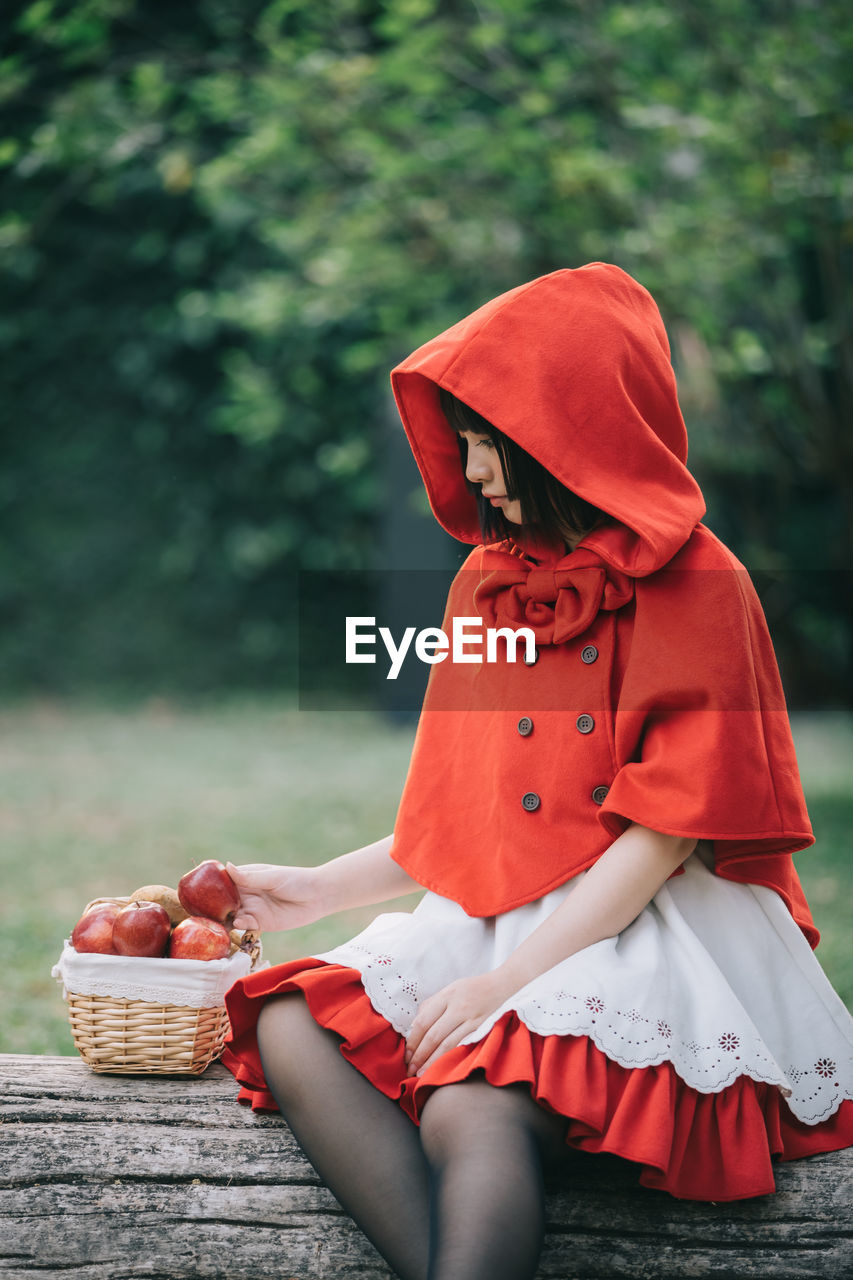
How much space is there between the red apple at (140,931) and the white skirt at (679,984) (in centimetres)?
29

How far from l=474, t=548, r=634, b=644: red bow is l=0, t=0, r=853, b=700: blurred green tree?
2.94 metres

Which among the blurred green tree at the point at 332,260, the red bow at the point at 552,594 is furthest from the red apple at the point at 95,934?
the blurred green tree at the point at 332,260

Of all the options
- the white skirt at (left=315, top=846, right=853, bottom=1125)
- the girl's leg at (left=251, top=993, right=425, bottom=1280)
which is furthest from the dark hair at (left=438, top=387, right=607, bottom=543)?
A: the girl's leg at (left=251, top=993, right=425, bottom=1280)

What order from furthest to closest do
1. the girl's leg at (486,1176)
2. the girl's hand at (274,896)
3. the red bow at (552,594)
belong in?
the girl's hand at (274,896) → the red bow at (552,594) → the girl's leg at (486,1176)

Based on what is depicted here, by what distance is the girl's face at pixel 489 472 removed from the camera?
67.3 inches

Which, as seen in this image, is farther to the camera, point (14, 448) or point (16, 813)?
point (14, 448)

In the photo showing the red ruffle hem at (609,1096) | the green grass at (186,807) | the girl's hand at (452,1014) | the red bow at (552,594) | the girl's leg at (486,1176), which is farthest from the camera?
the green grass at (186,807)

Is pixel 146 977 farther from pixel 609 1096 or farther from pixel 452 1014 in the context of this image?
pixel 609 1096

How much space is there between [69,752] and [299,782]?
190 centimetres

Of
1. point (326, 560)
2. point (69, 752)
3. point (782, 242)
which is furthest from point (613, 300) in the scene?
point (326, 560)

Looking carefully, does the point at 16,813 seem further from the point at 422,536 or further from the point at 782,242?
the point at 782,242

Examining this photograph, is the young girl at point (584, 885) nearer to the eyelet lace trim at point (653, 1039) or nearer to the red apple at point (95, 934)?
the eyelet lace trim at point (653, 1039)

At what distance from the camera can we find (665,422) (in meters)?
1.67

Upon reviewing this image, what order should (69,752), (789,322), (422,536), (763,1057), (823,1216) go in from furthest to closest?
(422,536) < (69,752) < (789,322) < (823,1216) < (763,1057)
